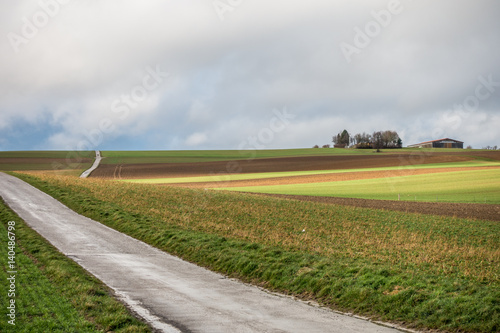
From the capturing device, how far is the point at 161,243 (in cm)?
2178

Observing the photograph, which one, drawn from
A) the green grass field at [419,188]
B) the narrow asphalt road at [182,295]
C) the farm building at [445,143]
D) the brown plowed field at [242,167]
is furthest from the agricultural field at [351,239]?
the farm building at [445,143]

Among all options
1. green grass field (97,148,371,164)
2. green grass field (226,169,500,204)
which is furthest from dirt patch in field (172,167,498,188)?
green grass field (97,148,371,164)

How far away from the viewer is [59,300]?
1198 cm

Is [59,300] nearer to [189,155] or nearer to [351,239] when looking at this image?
[351,239]

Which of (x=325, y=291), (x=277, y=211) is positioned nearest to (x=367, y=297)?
(x=325, y=291)

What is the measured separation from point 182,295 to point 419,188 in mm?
45060

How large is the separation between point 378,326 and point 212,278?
22.3ft

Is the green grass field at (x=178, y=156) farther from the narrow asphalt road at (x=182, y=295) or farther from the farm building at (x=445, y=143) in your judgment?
the narrow asphalt road at (x=182, y=295)

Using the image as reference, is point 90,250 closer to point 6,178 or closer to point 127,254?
point 127,254

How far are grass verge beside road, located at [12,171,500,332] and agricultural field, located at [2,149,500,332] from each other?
0.05 metres

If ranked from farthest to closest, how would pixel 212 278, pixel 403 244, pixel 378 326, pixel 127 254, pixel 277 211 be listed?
pixel 277 211 → pixel 403 244 → pixel 127 254 → pixel 212 278 → pixel 378 326

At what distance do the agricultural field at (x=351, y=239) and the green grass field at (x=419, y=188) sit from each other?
0.18 meters

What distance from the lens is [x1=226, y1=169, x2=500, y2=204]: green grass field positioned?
45.7 meters

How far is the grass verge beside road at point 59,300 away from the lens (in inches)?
396
